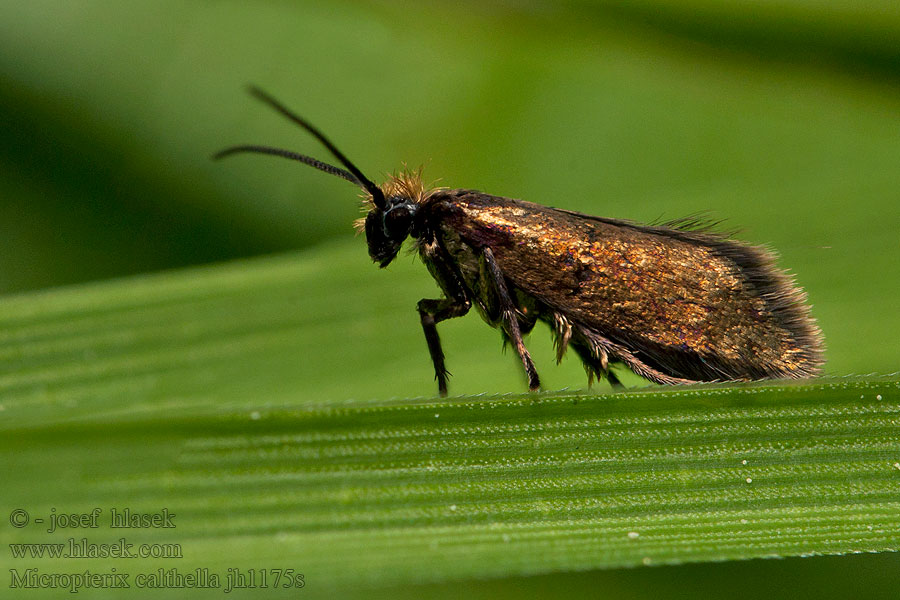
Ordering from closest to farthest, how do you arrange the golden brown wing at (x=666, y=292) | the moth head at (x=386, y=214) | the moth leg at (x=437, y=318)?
the golden brown wing at (x=666, y=292)
the moth leg at (x=437, y=318)
the moth head at (x=386, y=214)

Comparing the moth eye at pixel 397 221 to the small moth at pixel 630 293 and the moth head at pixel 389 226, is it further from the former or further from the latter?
the small moth at pixel 630 293

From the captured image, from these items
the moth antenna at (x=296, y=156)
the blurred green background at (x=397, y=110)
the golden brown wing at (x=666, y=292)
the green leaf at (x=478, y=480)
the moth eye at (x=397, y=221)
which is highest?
the blurred green background at (x=397, y=110)

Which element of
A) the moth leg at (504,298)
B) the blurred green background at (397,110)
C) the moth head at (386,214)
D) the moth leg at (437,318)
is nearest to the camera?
the moth leg at (504,298)

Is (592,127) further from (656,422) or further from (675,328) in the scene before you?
(656,422)

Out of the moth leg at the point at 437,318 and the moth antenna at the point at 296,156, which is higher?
the moth antenna at the point at 296,156

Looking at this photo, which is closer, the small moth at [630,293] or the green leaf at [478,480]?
the green leaf at [478,480]

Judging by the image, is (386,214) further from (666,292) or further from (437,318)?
(666,292)

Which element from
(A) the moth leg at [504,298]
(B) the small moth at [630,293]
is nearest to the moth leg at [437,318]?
(B) the small moth at [630,293]
